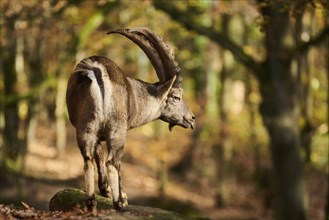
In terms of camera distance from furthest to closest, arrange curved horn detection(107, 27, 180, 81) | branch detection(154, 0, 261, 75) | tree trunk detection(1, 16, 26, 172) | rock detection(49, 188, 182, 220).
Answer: tree trunk detection(1, 16, 26, 172)
branch detection(154, 0, 261, 75)
curved horn detection(107, 27, 180, 81)
rock detection(49, 188, 182, 220)

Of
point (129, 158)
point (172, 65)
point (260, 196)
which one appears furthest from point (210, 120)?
point (172, 65)

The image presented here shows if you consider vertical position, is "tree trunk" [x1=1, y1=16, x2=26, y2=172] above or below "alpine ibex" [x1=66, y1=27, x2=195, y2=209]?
above

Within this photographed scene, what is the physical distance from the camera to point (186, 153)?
32.8 m

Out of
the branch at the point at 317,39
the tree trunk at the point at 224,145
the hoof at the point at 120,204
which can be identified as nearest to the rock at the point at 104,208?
the hoof at the point at 120,204

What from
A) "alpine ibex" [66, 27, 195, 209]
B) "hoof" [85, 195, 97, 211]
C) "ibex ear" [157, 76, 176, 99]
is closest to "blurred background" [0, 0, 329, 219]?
"ibex ear" [157, 76, 176, 99]

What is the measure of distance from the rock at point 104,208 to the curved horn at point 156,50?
1655 mm

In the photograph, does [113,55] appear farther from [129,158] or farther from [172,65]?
[172,65]

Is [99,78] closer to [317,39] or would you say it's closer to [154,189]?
[317,39]

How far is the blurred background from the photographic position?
54.3 feet

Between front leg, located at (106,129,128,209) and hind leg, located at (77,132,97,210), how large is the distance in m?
0.19

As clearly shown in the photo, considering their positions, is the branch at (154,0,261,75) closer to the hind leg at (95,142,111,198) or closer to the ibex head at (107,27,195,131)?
the ibex head at (107,27,195,131)

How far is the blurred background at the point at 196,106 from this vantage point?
54.3 feet

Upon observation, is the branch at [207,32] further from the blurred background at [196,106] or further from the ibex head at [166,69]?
the ibex head at [166,69]

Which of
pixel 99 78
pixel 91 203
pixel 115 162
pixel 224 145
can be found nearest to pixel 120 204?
pixel 91 203
